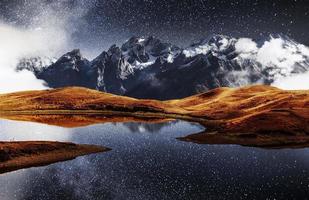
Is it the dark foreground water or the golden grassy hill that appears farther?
the golden grassy hill

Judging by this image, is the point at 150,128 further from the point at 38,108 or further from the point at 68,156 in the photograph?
the point at 38,108

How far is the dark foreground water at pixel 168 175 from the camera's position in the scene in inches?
2108

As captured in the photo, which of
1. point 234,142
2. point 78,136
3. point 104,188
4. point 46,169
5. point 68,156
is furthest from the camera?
point 78,136

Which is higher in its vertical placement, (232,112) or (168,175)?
(232,112)

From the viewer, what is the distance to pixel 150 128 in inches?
5007

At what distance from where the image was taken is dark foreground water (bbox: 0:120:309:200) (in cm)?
5353

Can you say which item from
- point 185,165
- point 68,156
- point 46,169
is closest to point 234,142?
point 185,165

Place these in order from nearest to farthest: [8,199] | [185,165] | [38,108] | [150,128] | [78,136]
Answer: [8,199]
[185,165]
[78,136]
[150,128]
[38,108]

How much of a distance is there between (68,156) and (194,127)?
199 ft

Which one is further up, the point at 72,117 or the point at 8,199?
the point at 72,117

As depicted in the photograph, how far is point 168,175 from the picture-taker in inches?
2509

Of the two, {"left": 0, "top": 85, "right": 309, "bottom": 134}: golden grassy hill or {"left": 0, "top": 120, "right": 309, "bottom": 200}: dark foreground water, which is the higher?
{"left": 0, "top": 85, "right": 309, "bottom": 134}: golden grassy hill

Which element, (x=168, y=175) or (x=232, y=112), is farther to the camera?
(x=232, y=112)

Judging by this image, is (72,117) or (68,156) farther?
(72,117)
